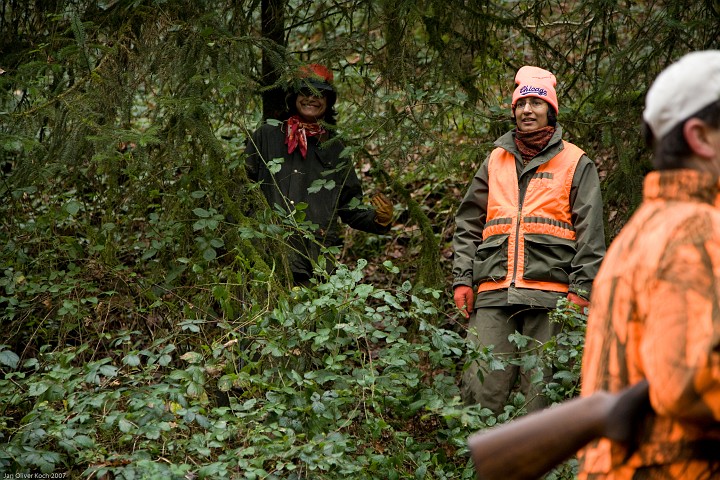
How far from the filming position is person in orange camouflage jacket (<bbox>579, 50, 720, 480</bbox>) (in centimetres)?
203

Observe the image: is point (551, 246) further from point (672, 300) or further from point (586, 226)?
point (672, 300)

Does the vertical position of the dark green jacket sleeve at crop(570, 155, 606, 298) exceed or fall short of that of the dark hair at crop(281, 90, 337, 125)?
it falls short

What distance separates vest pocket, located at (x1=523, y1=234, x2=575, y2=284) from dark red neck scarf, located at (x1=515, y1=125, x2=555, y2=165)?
0.56m

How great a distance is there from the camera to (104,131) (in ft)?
16.9

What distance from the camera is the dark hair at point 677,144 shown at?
7.20 feet

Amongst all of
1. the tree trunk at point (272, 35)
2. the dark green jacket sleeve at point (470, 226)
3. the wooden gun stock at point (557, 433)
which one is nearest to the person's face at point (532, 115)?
the dark green jacket sleeve at point (470, 226)

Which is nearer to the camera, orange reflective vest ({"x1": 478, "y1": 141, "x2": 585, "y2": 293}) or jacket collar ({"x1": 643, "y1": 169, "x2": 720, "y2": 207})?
jacket collar ({"x1": 643, "y1": 169, "x2": 720, "y2": 207})

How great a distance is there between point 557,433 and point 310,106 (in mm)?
4963

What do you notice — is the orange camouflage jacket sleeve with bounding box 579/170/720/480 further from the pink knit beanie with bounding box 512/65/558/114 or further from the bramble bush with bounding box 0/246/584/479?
the pink knit beanie with bounding box 512/65/558/114

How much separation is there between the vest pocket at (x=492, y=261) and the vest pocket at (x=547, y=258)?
15 cm

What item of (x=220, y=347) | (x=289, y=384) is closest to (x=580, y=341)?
(x=289, y=384)

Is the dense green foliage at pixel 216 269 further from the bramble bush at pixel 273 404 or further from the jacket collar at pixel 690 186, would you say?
the jacket collar at pixel 690 186

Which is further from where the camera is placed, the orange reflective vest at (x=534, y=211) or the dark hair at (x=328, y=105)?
the dark hair at (x=328, y=105)

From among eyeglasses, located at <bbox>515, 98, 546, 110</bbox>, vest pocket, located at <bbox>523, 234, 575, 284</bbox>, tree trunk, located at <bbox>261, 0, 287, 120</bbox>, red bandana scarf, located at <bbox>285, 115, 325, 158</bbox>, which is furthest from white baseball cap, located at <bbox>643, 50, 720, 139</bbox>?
tree trunk, located at <bbox>261, 0, 287, 120</bbox>
